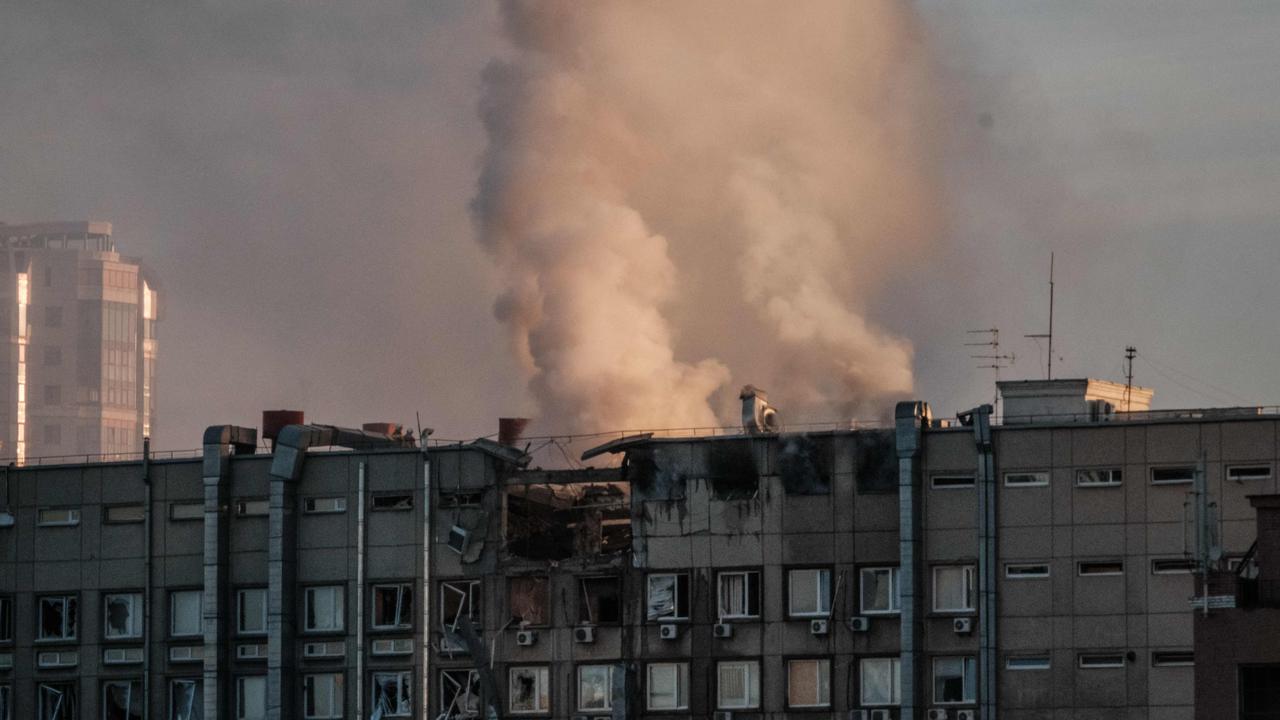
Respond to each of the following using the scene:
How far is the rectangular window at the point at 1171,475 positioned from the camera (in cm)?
8081

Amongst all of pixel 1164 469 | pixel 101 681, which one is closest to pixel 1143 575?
pixel 1164 469

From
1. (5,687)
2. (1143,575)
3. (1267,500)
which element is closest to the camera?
(1267,500)

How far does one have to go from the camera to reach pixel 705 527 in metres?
86.6

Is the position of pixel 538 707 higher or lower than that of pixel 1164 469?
lower

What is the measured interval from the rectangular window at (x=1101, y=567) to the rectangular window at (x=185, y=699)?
31.4m

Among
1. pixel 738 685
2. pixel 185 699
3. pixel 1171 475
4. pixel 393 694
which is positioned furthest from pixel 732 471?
pixel 185 699

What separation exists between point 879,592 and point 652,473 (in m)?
8.94

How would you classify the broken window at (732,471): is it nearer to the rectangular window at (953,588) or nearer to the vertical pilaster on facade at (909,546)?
the vertical pilaster on facade at (909,546)

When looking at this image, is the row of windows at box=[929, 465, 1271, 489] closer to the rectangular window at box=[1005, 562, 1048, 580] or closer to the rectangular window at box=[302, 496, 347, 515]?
the rectangular window at box=[1005, 562, 1048, 580]

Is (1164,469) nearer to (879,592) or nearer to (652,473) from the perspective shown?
(879,592)

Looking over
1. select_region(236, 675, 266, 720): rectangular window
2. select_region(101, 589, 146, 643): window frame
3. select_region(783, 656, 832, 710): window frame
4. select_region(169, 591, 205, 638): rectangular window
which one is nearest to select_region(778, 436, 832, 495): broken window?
select_region(783, 656, 832, 710): window frame

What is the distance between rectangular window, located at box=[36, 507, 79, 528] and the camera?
93375 millimetres

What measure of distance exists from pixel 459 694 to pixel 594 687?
4788 mm

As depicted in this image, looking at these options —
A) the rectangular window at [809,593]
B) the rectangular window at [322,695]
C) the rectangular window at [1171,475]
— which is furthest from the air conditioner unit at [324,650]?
the rectangular window at [1171,475]
